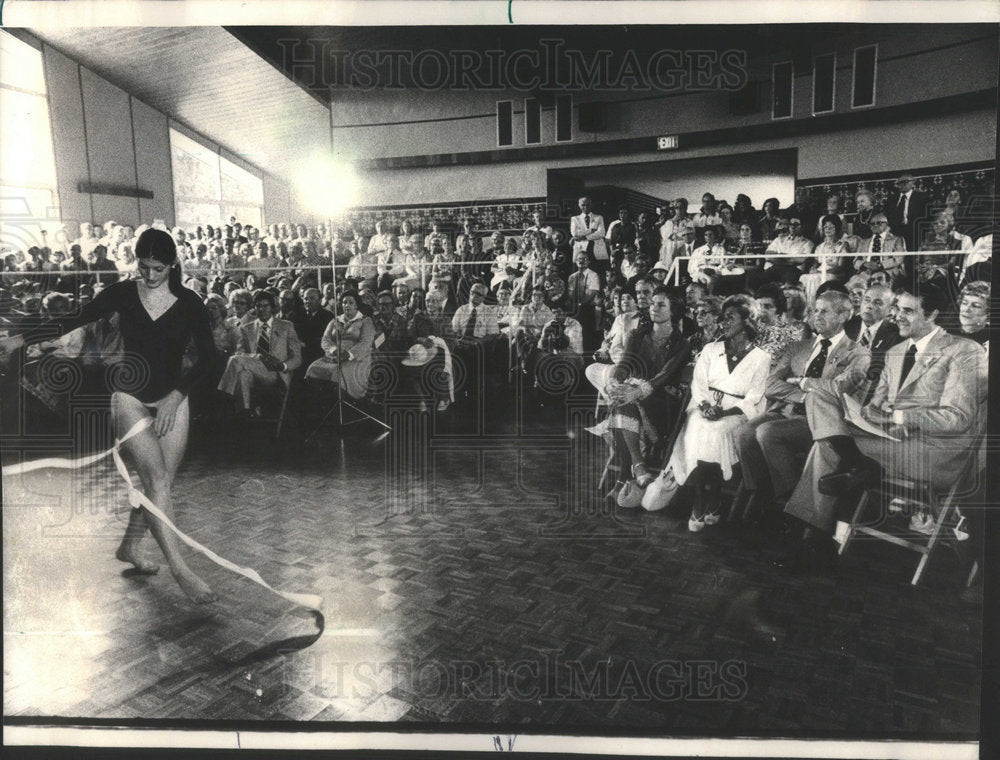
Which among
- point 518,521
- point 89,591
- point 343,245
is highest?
point 343,245

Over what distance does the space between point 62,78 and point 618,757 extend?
4.08 m

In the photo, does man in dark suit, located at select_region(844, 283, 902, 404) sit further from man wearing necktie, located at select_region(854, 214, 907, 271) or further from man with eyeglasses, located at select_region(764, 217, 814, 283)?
man with eyeglasses, located at select_region(764, 217, 814, 283)

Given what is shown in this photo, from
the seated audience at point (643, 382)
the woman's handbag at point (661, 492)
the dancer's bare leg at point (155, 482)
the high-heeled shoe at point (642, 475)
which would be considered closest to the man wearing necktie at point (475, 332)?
the seated audience at point (643, 382)

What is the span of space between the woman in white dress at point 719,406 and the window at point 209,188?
2424mm

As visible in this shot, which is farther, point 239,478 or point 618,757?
point 239,478

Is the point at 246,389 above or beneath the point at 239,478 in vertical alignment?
above

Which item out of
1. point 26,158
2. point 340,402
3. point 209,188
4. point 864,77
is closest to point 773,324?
point 864,77

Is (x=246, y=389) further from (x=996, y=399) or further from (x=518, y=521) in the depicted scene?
(x=996, y=399)

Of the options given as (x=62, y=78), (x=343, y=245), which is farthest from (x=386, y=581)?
(x=62, y=78)

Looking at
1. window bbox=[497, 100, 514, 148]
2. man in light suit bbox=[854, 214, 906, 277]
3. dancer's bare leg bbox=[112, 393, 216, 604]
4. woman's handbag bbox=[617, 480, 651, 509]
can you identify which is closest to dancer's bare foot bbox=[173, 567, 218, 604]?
dancer's bare leg bbox=[112, 393, 216, 604]

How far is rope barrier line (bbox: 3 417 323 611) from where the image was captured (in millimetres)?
3447

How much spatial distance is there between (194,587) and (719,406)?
9.27 feet

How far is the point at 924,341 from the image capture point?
328 centimetres

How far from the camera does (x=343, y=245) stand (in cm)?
354
